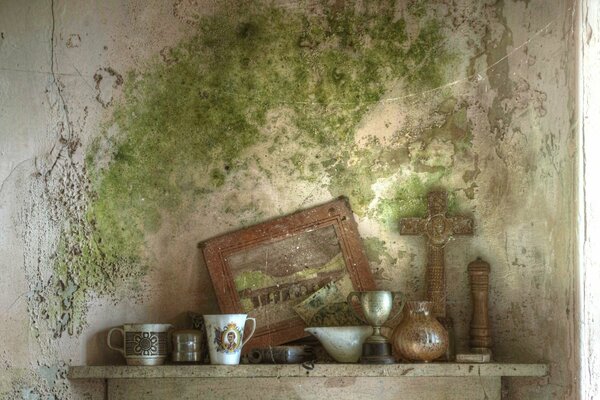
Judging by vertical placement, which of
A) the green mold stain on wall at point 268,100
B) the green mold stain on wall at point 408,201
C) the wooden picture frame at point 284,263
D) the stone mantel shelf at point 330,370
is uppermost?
the green mold stain on wall at point 268,100

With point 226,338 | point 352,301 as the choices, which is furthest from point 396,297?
point 226,338

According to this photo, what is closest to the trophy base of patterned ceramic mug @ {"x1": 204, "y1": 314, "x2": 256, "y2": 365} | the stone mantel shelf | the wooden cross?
the stone mantel shelf

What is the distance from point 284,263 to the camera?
2.95 meters

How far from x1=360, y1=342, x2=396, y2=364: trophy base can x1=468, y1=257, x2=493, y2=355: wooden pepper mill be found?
11.0 inches

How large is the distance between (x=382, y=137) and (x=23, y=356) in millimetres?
1282

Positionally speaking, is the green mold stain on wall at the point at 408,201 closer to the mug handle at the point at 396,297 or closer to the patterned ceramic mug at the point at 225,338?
the mug handle at the point at 396,297

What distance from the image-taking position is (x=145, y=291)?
2.93 m

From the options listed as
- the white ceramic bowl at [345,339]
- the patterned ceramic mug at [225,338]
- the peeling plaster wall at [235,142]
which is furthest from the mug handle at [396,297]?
the patterned ceramic mug at [225,338]

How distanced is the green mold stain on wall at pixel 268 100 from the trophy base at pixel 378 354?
0.44m

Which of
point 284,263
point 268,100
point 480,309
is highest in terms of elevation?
point 268,100

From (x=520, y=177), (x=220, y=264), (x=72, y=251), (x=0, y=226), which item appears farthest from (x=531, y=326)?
(x=0, y=226)

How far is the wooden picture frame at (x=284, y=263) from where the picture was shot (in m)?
2.92

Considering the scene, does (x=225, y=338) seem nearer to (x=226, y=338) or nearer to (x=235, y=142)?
(x=226, y=338)

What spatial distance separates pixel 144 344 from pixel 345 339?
593 millimetres
